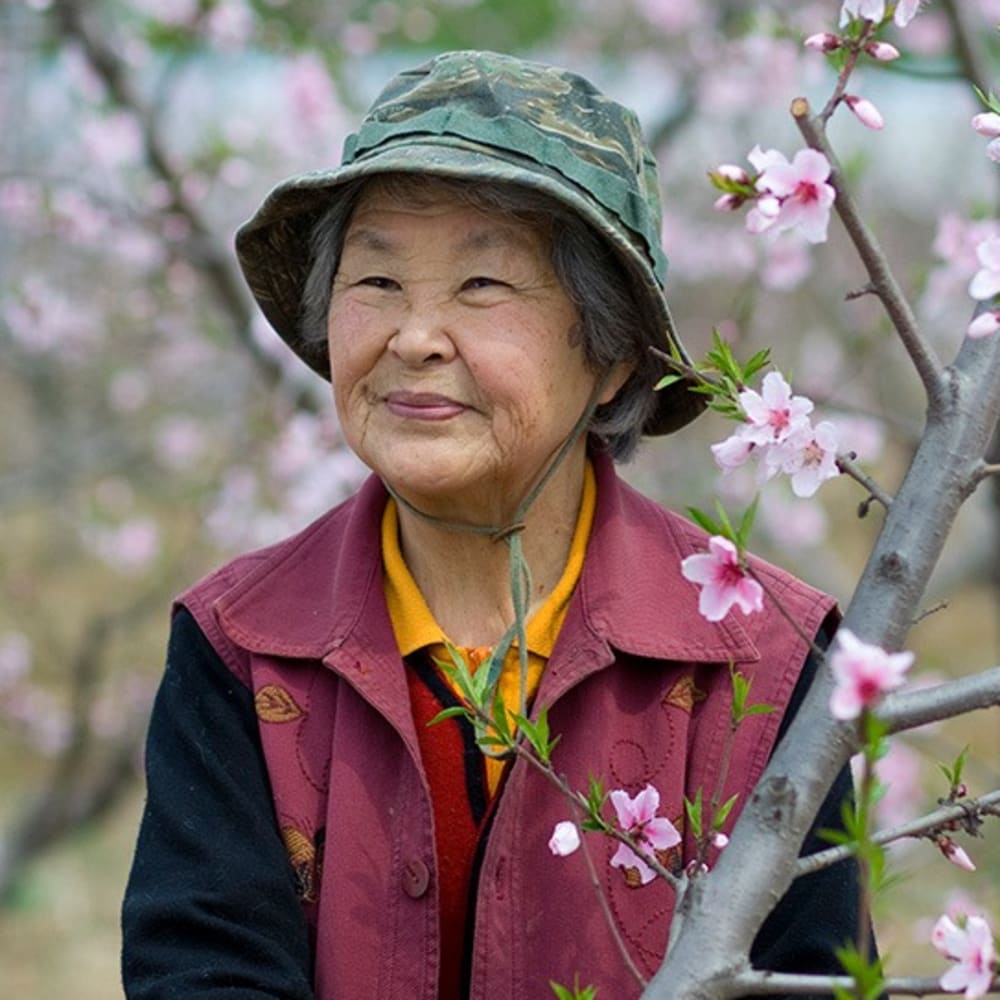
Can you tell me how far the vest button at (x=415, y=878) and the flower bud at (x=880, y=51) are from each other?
107 cm

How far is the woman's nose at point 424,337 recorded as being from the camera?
6.89 ft

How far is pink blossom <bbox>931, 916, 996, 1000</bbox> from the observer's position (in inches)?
55.9

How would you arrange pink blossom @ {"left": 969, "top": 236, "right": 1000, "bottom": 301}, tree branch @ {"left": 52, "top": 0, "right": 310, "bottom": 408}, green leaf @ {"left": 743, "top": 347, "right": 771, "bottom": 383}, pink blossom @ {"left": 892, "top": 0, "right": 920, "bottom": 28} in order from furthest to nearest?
tree branch @ {"left": 52, "top": 0, "right": 310, "bottom": 408} → green leaf @ {"left": 743, "top": 347, "right": 771, "bottom": 383} → pink blossom @ {"left": 892, "top": 0, "right": 920, "bottom": 28} → pink blossom @ {"left": 969, "top": 236, "right": 1000, "bottom": 301}

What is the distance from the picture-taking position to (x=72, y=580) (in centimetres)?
1204

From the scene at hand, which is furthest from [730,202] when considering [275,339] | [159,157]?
[159,157]

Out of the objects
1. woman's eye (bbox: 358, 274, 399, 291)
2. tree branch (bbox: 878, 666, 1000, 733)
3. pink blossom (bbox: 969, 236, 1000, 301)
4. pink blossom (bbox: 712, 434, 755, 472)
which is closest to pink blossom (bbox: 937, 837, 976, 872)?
tree branch (bbox: 878, 666, 1000, 733)

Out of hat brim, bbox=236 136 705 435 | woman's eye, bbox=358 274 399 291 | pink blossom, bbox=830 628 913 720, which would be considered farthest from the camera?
woman's eye, bbox=358 274 399 291

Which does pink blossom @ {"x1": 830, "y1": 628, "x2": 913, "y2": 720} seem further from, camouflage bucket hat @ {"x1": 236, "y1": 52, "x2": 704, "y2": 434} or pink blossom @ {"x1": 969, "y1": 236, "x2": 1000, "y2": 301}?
camouflage bucket hat @ {"x1": 236, "y1": 52, "x2": 704, "y2": 434}

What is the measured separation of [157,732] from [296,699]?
185 millimetres

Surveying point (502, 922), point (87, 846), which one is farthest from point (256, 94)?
point (502, 922)

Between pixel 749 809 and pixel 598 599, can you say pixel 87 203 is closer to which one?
pixel 598 599

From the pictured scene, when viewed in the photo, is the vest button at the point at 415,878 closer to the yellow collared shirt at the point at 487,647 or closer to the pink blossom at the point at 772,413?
the yellow collared shirt at the point at 487,647

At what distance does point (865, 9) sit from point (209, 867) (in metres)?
1.23

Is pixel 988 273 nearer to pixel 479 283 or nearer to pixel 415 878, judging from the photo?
pixel 479 283
